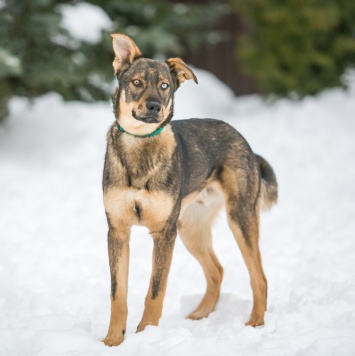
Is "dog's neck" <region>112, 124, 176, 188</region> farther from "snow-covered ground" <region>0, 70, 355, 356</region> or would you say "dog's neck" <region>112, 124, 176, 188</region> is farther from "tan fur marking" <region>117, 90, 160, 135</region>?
"snow-covered ground" <region>0, 70, 355, 356</region>

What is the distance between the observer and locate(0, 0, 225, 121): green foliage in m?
9.73

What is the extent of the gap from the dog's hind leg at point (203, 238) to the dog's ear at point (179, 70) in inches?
44.5

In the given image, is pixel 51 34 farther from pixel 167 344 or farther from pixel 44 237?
pixel 167 344

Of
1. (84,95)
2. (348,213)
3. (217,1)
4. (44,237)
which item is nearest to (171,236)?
(44,237)

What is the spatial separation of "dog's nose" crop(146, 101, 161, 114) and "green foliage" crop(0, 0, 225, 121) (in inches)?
177

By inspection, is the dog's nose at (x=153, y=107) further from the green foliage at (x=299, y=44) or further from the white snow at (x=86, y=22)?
the green foliage at (x=299, y=44)

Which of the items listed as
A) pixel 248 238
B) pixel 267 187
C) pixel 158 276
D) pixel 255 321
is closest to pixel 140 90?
pixel 158 276

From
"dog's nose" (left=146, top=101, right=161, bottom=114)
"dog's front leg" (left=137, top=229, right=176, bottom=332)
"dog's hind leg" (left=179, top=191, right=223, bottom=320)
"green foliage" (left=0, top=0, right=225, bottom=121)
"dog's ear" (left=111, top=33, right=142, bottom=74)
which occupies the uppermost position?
"dog's ear" (left=111, top=33, right=142, bottom=74)

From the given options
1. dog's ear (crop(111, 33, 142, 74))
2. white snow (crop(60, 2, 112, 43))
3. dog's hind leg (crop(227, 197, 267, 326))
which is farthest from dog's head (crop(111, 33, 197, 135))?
white snow (crop(60, 2, 112, 43))

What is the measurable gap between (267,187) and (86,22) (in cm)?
702

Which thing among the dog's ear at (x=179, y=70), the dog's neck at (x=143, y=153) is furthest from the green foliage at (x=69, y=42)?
the dog's neck at (x=143, y=153)

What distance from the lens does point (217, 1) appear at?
15750mm

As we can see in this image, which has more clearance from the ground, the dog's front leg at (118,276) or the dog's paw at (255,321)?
the dog's front leg at (118,276)

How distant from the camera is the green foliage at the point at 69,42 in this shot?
973cm
